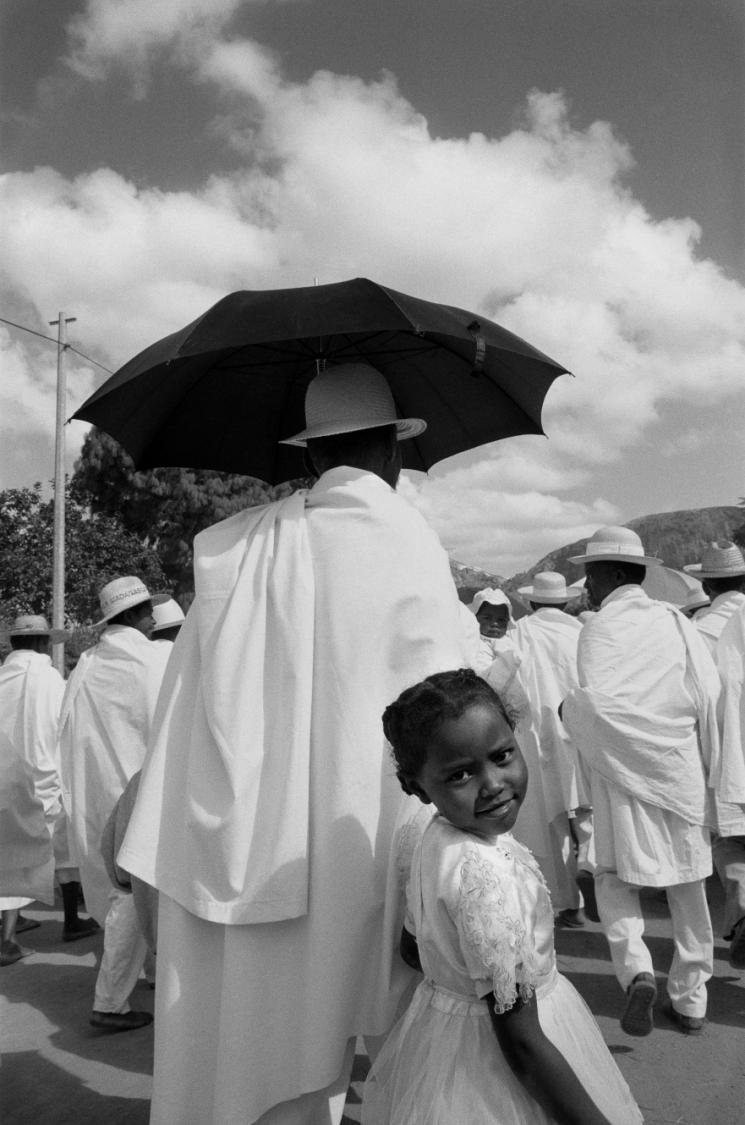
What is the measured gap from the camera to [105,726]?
5898mm

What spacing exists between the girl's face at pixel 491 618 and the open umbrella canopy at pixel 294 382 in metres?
2.82

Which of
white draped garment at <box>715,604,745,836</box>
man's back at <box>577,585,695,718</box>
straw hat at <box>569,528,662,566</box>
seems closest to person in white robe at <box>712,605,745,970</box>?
white draped garment at <box>715,604,745,836</box>

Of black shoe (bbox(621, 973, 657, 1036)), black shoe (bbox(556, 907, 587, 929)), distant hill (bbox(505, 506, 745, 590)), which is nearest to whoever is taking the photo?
black shoe (bbox(621, 973, 657, 1036))

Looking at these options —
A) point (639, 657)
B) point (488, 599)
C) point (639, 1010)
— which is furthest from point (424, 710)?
point (488, 599)

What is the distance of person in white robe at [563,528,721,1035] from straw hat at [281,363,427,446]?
2402 millimetres

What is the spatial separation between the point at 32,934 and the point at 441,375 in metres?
5.13

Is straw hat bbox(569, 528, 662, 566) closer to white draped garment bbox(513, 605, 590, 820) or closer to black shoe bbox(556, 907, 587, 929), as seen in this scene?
white draped garment bbox(513, 605, 590, 820)

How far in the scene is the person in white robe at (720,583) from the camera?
6.46 metres

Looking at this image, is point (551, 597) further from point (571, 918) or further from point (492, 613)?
point (571, 918)

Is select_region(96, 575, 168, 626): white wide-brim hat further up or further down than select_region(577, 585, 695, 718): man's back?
further up

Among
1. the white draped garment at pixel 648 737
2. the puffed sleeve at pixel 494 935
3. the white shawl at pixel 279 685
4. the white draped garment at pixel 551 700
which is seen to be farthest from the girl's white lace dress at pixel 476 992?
the white draped garment at pixel 551 700

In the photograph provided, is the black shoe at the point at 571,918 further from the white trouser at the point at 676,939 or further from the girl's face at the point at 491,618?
the girl's face at the point at 491,618

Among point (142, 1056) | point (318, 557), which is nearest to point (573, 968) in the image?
point (142, 1056)

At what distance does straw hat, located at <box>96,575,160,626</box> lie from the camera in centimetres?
595
